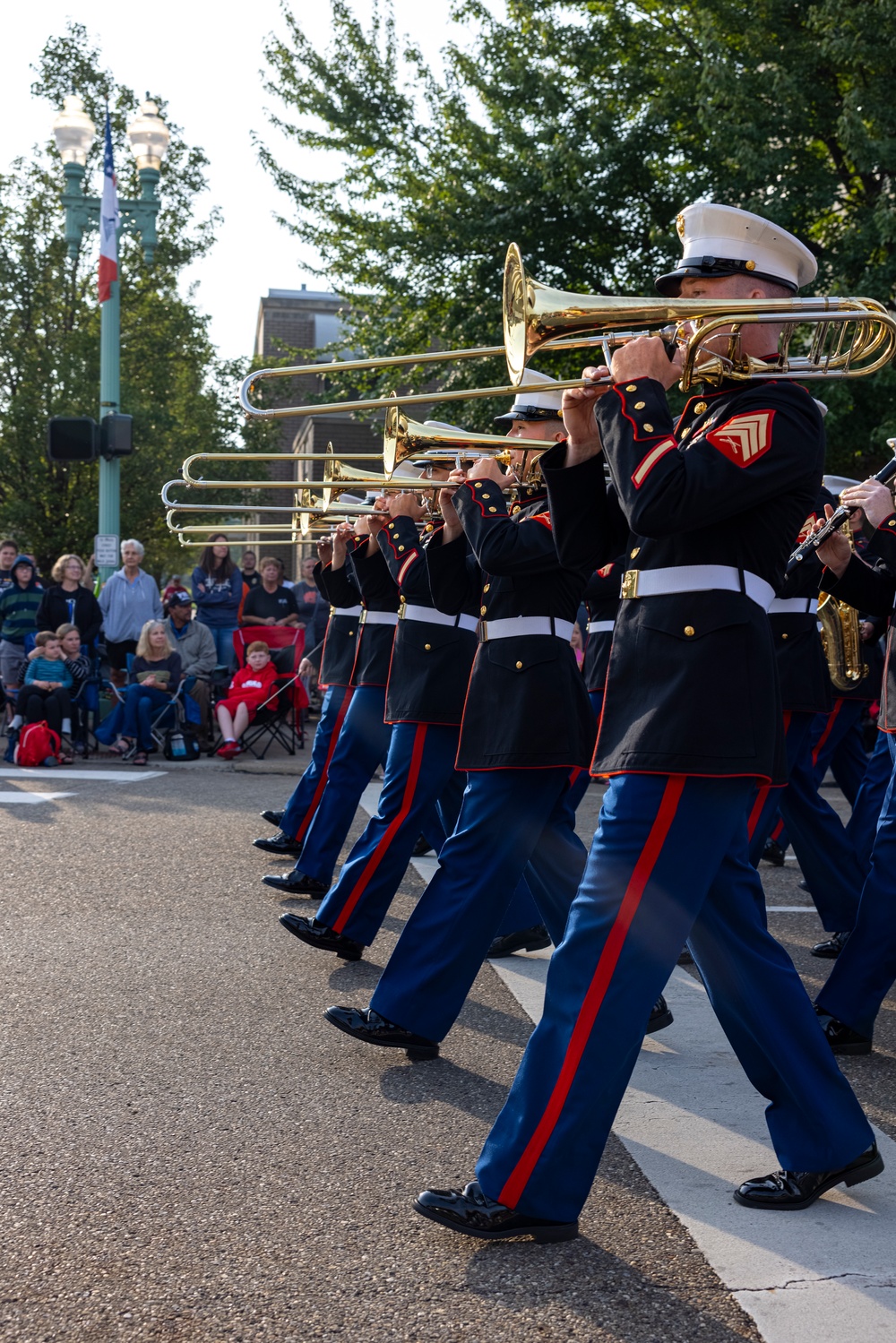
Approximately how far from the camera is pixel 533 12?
16047 mm


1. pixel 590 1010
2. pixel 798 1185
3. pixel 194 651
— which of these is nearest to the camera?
pixel 590 1010

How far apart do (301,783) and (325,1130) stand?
371 centimetres

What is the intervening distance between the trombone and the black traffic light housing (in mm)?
10676

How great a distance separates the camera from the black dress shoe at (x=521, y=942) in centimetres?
531

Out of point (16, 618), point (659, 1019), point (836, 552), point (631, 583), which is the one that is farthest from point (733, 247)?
point (16, 618)

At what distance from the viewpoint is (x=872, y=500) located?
4156mm

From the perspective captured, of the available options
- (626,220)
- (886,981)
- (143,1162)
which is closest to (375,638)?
(886,981)

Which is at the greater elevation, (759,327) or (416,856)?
(759,327)

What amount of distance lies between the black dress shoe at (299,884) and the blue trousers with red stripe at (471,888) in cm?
209

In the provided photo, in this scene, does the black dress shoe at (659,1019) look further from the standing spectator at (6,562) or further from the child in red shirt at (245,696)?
the standing spectator at (6,562)

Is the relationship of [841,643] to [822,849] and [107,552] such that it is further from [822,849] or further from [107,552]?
[107,552]

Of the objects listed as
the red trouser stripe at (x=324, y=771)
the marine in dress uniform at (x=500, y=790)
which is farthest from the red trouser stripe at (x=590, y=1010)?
the red trouser stripe at (x=324, y=771)

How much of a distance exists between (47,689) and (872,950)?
8.98 meters

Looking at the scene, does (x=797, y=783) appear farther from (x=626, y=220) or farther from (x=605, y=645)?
(x=626, y=220)
